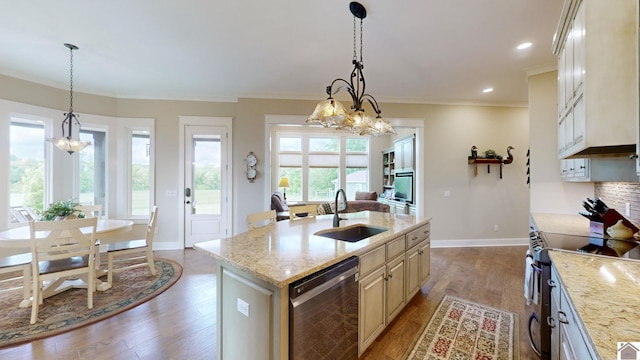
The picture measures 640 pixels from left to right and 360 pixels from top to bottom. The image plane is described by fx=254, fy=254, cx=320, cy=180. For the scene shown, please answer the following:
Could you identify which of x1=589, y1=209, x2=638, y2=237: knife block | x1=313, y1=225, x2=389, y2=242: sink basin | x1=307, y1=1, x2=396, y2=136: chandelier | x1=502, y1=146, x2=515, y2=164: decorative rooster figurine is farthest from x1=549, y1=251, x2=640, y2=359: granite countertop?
x1=502, y1=146, x2=515, y2=164: decorative rooster figurine

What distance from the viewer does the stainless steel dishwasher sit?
131cm

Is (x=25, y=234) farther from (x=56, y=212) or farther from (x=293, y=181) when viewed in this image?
(x=293, y=181)

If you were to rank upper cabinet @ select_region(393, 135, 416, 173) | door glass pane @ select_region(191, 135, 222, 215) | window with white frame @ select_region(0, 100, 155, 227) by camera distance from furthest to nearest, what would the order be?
1. upper cabinet @ select_region(393, 135, 416, 173)
2. door glass pane @ select_region(191, 135, 222, 215)
3. window with white frame @ select_region(0, 100, 155, 227)

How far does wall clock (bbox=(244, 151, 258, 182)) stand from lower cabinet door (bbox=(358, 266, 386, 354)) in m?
3.24

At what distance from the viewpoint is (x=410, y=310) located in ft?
8.64

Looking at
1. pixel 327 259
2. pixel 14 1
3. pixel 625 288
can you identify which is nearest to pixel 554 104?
pixel 625 288

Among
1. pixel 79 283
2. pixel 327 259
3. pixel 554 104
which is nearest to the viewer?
pixel 327 259

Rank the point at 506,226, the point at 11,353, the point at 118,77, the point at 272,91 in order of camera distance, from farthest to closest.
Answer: the point at 506,226 < the point at 272,91 < the point at 118,77 < the point at 11,353

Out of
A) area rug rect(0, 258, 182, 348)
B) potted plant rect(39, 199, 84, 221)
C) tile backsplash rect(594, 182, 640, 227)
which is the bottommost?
area rug rect(0, 258, 182, 348)

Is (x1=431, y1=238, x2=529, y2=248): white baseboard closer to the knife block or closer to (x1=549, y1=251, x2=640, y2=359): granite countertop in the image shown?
the knife block

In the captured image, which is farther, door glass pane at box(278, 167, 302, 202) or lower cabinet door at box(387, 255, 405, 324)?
door glass pane at box(278, 167, 302, 202)

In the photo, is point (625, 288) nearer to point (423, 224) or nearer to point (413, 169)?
point (423, 224)

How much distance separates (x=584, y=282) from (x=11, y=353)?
381 cm

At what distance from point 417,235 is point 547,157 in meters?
2.41
